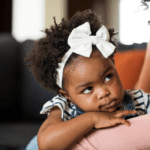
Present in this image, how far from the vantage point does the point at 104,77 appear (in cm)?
76

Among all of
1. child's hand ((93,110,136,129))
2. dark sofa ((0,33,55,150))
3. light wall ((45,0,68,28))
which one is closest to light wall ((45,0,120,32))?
light wall ((45,0,68,28))

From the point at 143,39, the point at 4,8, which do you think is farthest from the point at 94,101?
the point at 4,8

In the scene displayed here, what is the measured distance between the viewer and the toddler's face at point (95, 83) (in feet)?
2.42

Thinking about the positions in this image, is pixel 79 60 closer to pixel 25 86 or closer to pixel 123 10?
pixel 25 86

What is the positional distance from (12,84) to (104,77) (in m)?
1.03

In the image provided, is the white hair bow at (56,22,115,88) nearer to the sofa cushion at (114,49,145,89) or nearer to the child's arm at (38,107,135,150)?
the child's arm at (38,107,135,150)

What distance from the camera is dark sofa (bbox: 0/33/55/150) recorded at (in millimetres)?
1518

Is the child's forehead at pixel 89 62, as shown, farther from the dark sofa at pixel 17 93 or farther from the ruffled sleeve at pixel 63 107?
the dark sofa at pixel 17 93

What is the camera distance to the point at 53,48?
823 millimetres

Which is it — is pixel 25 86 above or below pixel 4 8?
below

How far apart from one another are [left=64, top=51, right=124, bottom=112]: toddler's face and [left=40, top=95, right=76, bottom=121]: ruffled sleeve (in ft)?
0.44

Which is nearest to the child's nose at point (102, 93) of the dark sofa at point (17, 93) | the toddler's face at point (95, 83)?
the toddler's face at point (95, 83)

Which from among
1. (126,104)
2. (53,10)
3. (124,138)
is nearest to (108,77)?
(126,104)

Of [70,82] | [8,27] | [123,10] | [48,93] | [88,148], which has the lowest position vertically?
[48,93]
